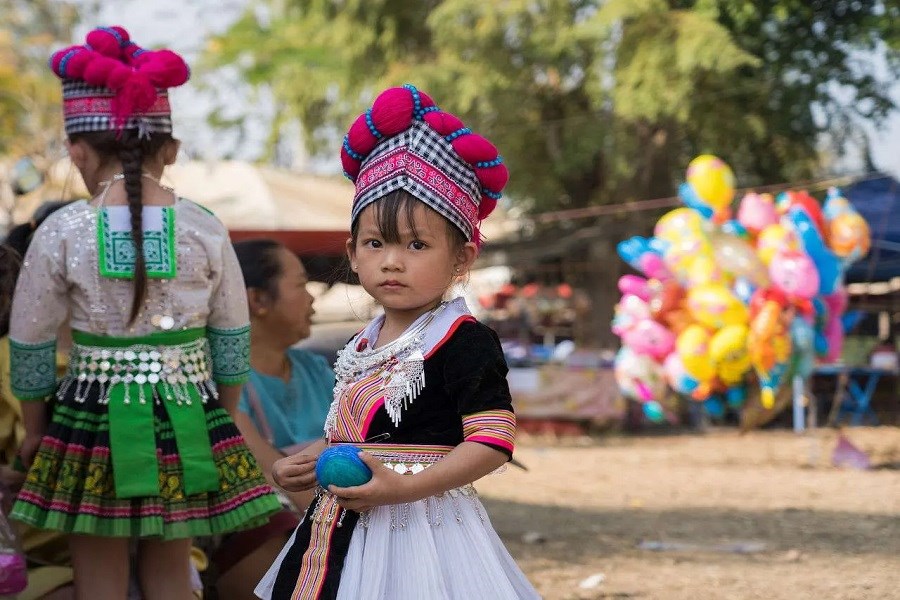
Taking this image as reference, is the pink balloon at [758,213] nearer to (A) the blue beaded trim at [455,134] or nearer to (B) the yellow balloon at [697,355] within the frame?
(B) the yellow balloon at [697,355]

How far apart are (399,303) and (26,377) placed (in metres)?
1.27

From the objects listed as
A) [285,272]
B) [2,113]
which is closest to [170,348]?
[285,272]

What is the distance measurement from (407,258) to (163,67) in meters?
1.22

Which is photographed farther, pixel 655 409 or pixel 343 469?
pixel 655 409

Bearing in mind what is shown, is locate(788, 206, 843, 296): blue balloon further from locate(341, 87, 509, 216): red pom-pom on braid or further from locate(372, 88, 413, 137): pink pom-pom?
locate(372, 88, 413, 137): pink pom-pom

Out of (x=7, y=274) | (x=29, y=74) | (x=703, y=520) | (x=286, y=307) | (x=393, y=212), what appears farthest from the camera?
(x=29, y=74)

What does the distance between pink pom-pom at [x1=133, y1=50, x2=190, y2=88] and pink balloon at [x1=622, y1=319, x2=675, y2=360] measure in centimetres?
684

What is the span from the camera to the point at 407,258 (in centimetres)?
228

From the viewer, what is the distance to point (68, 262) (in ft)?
9.93

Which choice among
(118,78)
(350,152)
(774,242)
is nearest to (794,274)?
(774,242)

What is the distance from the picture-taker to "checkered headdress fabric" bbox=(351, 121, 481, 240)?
7.45ft

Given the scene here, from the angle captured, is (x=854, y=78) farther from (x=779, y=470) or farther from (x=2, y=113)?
(x=2, y=113)

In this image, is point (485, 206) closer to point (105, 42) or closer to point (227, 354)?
point (227, 354)

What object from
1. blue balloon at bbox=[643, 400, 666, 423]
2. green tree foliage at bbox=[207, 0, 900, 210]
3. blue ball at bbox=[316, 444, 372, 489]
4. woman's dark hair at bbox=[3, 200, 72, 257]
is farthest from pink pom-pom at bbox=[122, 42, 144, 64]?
blue balloon at bbox=[643, 400, 666, 423]
